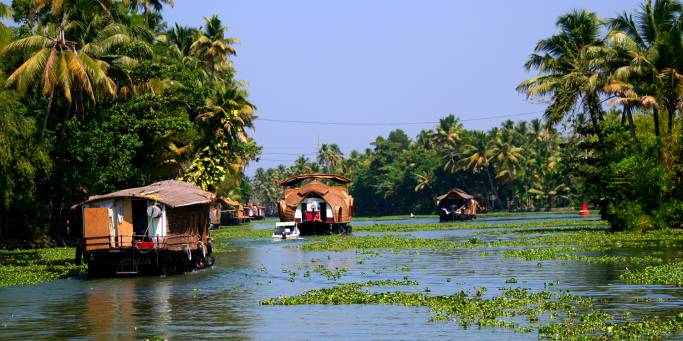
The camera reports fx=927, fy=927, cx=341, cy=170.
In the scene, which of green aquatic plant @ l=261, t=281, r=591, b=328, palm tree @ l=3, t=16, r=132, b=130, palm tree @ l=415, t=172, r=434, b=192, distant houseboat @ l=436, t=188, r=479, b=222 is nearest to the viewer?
green aquatic plant @ l=261, t=281, r=591, b=328

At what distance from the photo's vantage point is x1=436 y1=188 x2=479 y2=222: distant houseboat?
105688mm

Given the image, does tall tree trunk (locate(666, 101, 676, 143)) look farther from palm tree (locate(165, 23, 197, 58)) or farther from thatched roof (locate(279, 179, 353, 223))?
palm tree (locate(165, 23, 197, 58))

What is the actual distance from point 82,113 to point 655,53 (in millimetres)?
34297

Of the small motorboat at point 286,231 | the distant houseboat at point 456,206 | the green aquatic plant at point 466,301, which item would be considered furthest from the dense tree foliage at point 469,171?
the green aquatic plant at point 466,301

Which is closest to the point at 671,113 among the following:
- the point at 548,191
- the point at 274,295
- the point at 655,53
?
the point at 655,53

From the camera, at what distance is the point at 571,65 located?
205 feet

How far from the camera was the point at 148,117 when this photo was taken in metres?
59.3

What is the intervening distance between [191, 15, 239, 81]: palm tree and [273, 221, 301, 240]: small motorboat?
903 inches

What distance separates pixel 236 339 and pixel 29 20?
46928 mm

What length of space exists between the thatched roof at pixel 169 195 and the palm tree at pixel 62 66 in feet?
33.1

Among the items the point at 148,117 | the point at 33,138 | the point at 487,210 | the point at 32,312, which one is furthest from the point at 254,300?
the point at 487,210

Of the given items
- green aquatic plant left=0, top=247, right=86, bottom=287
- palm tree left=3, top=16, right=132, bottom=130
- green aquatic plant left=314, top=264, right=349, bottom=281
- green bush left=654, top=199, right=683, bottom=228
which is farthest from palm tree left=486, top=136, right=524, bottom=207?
green aquatic plant left=314, top=264, right=349, bottom=281

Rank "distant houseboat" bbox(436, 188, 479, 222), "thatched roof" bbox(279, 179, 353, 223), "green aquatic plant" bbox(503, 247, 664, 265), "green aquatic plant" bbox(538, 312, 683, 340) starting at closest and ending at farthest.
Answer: "green aquatic plant" bbox(538, 312, 683, 340)
"green aquatic plant" bbox(503, 247, 664, 265)
"thatched roof" bbox(279, 179, 353, 223)
"distant houseboat" bbox(436, 188, 479, 222)

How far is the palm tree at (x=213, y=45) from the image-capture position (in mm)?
85250
